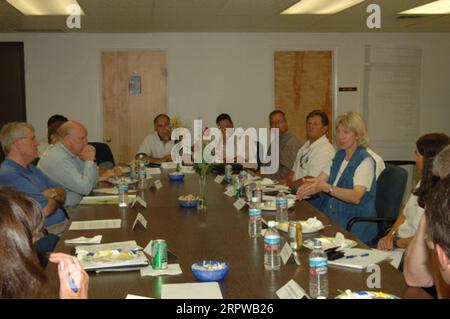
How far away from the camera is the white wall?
309 inches

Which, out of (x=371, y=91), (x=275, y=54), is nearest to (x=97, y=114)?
(x=275, y=54)

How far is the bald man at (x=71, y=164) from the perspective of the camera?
4.25 m

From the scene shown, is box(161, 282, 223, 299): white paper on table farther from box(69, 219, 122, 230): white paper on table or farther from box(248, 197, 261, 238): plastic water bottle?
box(69, 219, 122, 230): white paper on table

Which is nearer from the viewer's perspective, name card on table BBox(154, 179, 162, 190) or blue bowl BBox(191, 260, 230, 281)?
blue bowl BBox(191, 260, 230, 281)

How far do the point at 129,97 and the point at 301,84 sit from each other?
259 cm

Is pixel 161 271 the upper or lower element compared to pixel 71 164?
lower

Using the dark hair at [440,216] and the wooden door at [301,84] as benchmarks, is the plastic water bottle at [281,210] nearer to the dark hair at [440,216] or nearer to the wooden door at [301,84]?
the dark hair at [440,216]

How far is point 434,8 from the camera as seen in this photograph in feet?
20.9

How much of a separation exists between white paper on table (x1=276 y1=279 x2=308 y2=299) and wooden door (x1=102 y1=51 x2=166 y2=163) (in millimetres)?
6392

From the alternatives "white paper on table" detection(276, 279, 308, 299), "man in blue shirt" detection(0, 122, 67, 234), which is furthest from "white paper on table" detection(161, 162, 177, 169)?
"white paper on table" detection(276, 279, 308, 299)

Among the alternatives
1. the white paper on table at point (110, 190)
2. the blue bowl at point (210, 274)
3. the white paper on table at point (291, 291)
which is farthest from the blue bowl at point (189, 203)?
the white paper on table at point (291, 291)

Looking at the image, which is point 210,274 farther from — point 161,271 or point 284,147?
point 284,147

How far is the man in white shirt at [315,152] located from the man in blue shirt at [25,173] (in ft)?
6.90

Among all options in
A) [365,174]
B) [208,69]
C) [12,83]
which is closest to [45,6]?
[12,83]
